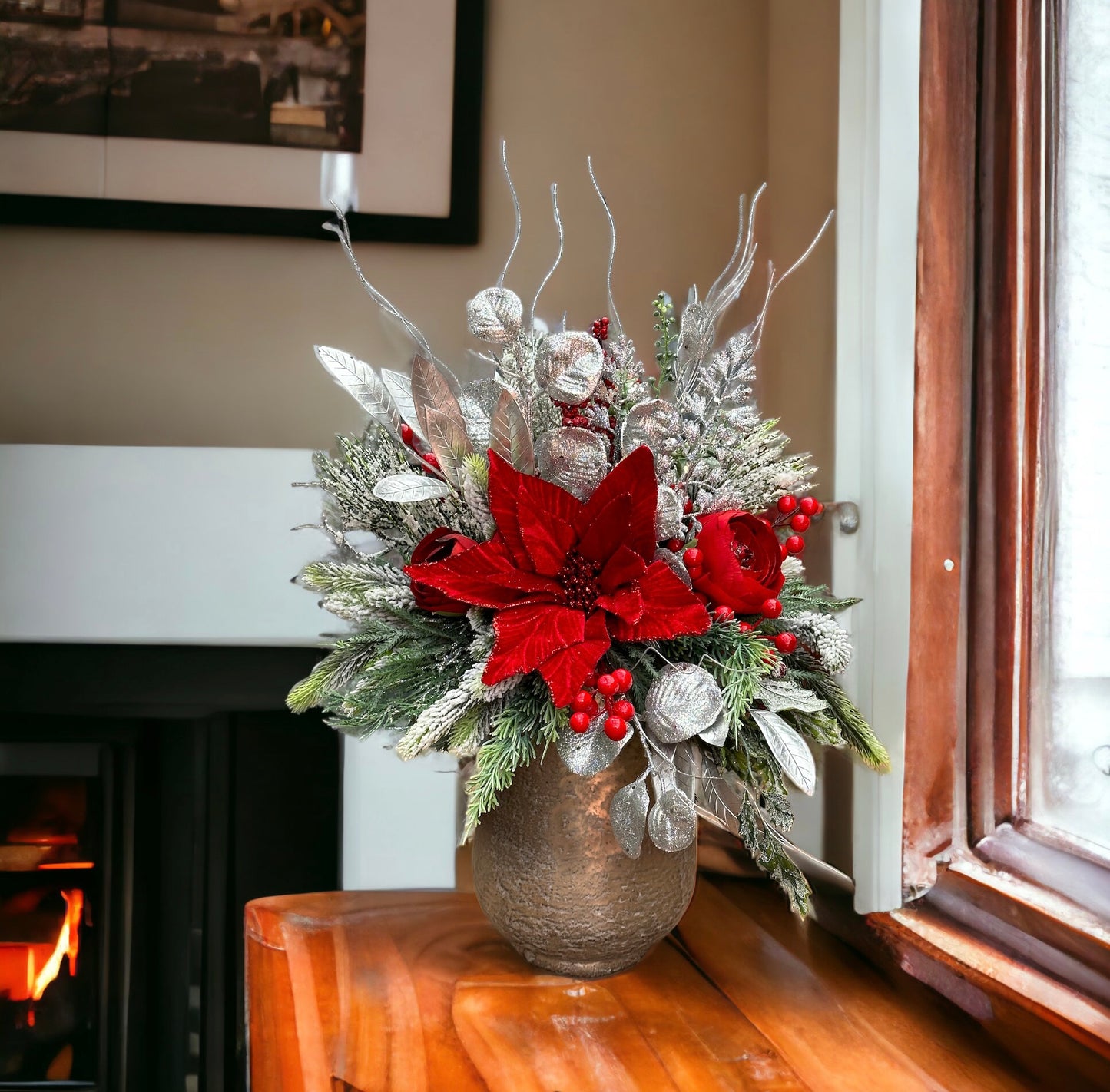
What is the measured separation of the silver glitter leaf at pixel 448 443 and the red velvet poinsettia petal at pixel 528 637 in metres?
0.10

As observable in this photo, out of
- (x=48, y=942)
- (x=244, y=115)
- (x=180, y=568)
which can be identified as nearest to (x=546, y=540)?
(x=180, y=568)

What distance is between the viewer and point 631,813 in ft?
1.70

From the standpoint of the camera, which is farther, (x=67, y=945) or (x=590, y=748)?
(x=67, y=945)

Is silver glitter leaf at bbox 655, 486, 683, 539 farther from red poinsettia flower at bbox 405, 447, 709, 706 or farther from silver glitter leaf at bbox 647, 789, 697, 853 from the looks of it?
silver glitter leaf at bbox 647, 789, 697, 853

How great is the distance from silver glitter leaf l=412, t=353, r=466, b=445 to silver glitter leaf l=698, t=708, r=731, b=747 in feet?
0.77

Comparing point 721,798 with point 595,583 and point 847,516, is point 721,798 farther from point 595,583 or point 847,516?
point 847,516

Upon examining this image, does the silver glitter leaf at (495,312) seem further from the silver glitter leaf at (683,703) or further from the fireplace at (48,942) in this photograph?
the fireplace at (48,942)

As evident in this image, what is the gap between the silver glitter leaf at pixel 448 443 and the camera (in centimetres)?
54

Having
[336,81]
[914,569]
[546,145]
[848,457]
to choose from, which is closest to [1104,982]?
[914,569]

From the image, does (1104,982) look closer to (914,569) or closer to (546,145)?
(914,569)

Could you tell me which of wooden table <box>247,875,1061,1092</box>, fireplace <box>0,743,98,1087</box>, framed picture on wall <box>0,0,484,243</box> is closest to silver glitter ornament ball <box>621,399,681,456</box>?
wooden table <box>247,875,1061,1092</box>

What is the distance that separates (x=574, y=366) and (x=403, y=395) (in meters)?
0.14

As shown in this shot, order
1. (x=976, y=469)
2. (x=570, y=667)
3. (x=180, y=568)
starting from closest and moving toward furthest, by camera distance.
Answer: (x=570, y=667) → (x=976, y=469) → (x=180, y=568)

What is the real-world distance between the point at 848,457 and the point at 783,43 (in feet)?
1.95
